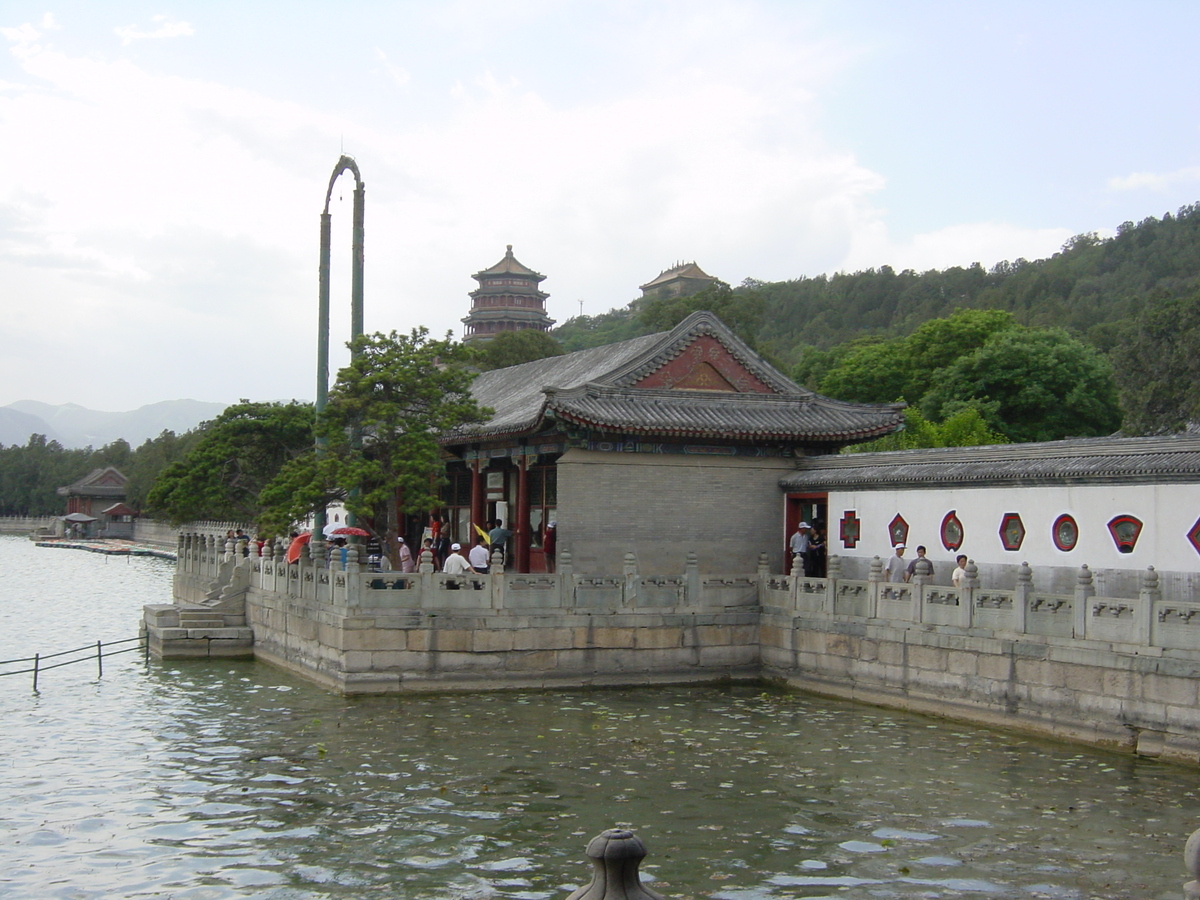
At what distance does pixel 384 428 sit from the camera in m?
24.7

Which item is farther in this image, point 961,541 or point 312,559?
point 312,559

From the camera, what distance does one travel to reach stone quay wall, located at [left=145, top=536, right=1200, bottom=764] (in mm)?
15492

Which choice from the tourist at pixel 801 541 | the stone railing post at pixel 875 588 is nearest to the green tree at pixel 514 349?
the tourist at pixel 801 541

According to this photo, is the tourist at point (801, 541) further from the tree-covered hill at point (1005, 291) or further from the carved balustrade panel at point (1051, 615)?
the tree-covered hill at point (1005, 291)

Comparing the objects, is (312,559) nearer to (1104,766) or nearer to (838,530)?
(838,530)

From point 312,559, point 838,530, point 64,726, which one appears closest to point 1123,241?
point 838,530

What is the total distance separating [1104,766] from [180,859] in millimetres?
10843

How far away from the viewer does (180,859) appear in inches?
449

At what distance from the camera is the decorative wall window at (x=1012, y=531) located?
1994 centimetres

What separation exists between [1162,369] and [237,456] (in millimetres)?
34708

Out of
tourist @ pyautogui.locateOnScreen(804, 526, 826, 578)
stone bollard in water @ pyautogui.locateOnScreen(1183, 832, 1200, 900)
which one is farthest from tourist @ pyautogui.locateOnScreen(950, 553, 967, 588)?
stone bollard in water @ pyautogui.locateOnScreen(1183, 832, 1200, 900)

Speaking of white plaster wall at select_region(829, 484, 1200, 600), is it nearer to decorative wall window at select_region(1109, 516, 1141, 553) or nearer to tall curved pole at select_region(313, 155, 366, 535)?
decorative wall window at select_region(1109, 516, 1141, 553)

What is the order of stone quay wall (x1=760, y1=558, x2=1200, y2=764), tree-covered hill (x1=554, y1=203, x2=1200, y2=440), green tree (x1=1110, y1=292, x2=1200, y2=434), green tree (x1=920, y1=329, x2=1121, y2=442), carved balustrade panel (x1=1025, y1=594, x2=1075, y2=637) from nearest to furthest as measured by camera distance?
stone quay wall (x1=760, y1=558, x2=1200, y2=764)
carved balustrade panel (x1=1025, y1=594, x2=1075, y2=637)
green tree (x1=1110, y1=292, x2=1200, y2=434)
tree-covered hill (x1=554, y1=203, x2=1200, y2=440)
green tree (x1=920, y1=329, x2=1121, y2=442)

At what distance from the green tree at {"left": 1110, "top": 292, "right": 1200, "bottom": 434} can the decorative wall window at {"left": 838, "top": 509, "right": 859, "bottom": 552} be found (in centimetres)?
2506
